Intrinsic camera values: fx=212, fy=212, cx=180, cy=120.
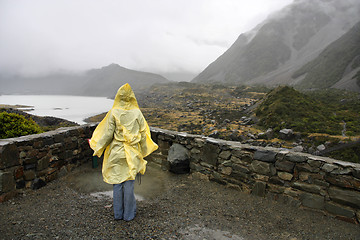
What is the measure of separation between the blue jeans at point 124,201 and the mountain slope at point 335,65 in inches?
2270

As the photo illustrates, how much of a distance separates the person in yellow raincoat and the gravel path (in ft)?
1.11

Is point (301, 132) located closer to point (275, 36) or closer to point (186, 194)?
point (186, 194)

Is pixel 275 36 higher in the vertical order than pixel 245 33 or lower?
lower

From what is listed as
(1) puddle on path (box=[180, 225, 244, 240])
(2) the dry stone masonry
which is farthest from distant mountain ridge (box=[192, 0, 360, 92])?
(1) puddle on path (box=[180, 225, 244, 240])

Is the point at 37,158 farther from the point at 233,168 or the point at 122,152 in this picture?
the point at 233,168

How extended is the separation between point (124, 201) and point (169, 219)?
0.83 metres

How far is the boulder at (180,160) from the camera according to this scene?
559cm

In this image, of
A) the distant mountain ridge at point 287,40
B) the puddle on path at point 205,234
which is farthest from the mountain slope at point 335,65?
the puddle on path at point 205,234

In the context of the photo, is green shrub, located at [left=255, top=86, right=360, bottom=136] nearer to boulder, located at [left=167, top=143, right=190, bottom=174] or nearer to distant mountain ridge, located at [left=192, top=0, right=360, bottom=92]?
boulder, located at [left=167, top=143, right=190, bottom=174]

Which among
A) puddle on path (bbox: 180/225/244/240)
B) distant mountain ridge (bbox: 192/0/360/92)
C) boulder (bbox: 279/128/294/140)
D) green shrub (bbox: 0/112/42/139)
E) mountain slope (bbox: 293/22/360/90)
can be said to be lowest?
puddle on path (bbox: 180/225/244/240)

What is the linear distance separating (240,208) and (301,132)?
1140 cm

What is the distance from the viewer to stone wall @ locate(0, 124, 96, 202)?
393 centimetres

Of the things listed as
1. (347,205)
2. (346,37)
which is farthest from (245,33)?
(347,205)

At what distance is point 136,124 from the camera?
368cm
